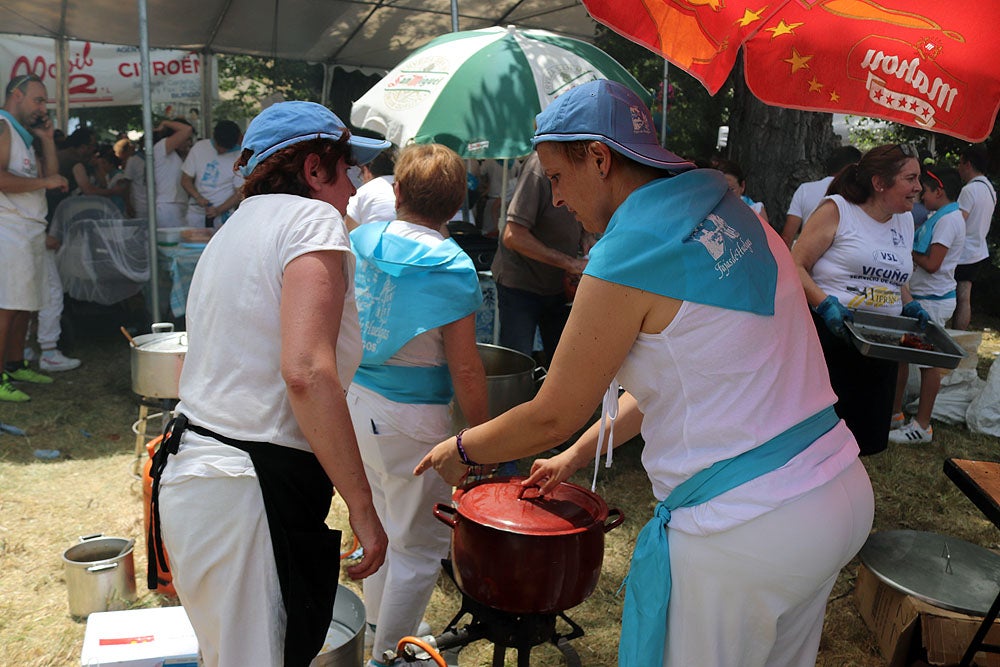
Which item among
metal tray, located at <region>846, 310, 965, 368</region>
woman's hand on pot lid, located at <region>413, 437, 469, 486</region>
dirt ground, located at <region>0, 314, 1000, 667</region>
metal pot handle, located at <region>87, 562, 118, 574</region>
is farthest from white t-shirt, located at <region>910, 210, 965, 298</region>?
metal pot handle, located at <region>87, 562, 118, 574</region>

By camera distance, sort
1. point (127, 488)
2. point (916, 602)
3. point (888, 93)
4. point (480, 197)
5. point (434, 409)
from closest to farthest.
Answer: point (888, 93) < point (434, 409) < point (916, 602) < point (127, 488) < point (480, 197)

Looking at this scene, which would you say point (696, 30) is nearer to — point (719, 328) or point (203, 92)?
point (719, 328)

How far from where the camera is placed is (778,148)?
7195 mm

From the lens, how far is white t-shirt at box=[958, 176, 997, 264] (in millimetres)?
7102

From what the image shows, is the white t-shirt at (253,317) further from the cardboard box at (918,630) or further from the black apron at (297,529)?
the cardboard box at (918,630)

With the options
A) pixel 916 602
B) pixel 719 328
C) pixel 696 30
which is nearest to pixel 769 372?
pixel 719 328

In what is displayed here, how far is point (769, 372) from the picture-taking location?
5.14 feet

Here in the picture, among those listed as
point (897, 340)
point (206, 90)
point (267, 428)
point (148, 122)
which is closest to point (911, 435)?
point (897, 340)

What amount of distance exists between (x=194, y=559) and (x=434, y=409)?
1139 mm

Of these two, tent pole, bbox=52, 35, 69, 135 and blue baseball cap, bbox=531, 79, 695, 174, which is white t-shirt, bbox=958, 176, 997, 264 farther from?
tent pole, bbox=52, 35, 69, 135

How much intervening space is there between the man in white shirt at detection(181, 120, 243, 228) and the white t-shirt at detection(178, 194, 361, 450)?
6420mm

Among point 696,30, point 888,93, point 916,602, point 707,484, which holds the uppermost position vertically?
A: point 696,30

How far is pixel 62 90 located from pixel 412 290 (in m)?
8.43

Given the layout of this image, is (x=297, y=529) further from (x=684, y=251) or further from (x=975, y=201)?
(x=975, y=201)
